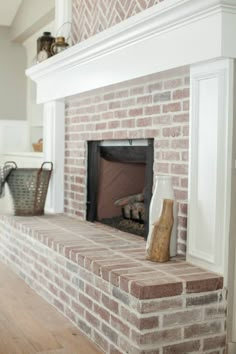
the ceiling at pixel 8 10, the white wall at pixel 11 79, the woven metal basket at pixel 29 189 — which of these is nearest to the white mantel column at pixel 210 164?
the woven metal basket at pixel 29 189

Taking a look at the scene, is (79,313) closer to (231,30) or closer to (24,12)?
(231,30)

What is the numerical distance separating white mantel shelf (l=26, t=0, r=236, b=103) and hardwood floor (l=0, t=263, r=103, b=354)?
1.36 m

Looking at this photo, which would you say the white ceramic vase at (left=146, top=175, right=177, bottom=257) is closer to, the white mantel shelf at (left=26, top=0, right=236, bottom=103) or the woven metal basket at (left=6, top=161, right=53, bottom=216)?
the white mantel shelf at (left=26, top=0, right=236, bottom=103)

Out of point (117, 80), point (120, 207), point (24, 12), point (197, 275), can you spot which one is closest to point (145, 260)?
point (197, 275)

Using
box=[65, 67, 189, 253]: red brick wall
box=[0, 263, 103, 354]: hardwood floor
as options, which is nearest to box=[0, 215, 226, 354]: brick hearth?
box=[0, 263, 103, 354]: hardwood floor

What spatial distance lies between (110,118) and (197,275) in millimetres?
1423

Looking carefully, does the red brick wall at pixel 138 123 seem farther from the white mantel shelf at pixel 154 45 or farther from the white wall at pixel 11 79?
the white wall at pixel 11 79

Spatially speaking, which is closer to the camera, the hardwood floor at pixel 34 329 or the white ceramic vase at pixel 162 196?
the hardwood floor at pixel 34 329

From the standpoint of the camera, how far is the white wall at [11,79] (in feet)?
19.4

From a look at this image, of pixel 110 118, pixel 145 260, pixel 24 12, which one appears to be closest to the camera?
pixel 145 260

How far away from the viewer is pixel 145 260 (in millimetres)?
2428

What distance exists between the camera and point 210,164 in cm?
225

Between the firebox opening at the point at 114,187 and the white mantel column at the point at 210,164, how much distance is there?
96 centimetres

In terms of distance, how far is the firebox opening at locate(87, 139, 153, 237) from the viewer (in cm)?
342
